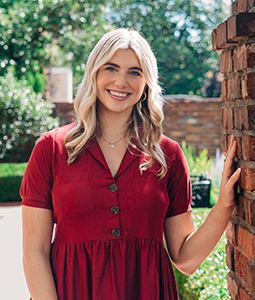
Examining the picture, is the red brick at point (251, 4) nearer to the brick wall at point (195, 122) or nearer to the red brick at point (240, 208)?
the red brick at point (240, 208)

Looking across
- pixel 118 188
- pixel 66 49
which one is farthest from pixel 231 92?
pixel 66 49

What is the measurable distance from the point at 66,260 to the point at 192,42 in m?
31.3

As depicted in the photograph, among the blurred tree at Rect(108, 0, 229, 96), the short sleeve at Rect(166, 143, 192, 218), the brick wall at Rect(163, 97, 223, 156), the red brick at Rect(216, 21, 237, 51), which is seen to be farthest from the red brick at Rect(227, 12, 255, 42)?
the blurred tree at Rect(108, 0, 229, 96)

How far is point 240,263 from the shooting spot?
174 cm

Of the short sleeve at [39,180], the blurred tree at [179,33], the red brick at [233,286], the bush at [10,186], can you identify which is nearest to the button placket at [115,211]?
the short sleeve at [39,180]

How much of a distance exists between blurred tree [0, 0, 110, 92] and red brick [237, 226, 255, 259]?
37.8 ft

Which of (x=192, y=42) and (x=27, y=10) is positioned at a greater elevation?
(x=192, y=42)

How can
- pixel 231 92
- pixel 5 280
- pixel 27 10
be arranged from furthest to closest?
pixel 27 10 → pixel 5 280 → pixel 231 92

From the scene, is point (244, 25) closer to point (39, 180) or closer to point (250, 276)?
point (250, 276)

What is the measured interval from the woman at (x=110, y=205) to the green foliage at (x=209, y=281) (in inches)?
31.6

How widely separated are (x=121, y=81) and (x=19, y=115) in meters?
9.37

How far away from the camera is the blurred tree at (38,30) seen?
42.4ft

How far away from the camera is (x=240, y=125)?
1674 millimetres

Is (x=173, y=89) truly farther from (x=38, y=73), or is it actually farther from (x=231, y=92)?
(x=231, y=92)
